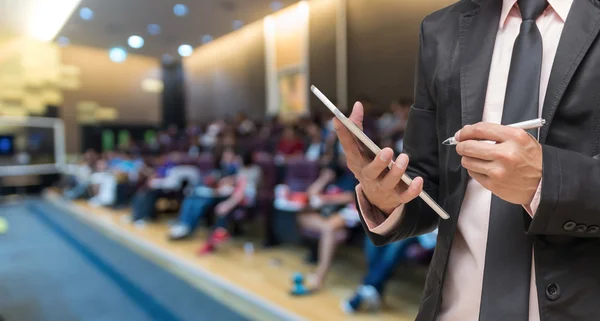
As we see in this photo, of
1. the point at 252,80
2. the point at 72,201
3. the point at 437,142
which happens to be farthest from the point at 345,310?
the point at 72,201

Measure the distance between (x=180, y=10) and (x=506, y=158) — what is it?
118 centimetres

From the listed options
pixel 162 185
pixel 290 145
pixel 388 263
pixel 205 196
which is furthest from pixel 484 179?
pixel 162 185

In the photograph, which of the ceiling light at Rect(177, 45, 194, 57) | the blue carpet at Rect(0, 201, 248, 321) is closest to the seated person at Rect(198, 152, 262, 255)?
the blue carpet at Rect(0, 201, 248, 321)

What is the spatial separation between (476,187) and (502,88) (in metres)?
0.13

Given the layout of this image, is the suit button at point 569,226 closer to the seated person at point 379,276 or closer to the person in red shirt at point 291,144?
the seated person at point 379,276

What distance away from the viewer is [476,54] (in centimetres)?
48

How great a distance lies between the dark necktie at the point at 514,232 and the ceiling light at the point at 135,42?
124 centimetres

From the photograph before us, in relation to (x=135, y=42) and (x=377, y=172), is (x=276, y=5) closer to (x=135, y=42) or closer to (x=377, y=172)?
(x=135, y=42)

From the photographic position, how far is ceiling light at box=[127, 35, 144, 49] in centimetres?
133

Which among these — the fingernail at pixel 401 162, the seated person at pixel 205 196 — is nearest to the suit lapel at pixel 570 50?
the fingernail at pixel 401 162

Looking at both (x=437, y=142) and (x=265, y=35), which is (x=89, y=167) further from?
(x=437, y=142)

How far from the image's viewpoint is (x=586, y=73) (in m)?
0.39

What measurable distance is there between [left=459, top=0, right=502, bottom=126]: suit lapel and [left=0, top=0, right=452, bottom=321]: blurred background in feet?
0.54

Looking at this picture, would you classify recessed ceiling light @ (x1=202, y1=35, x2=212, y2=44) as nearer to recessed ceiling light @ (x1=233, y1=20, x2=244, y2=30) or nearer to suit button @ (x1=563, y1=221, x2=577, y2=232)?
recessed ceiling light @ (x1=233, y1=20, x2=244, y2=30)
